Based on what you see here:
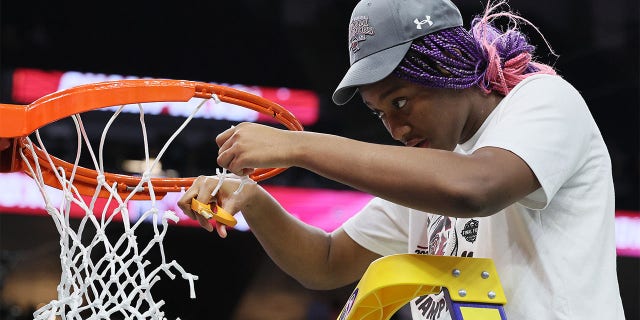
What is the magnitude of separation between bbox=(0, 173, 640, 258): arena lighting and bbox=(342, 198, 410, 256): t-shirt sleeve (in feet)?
7.35

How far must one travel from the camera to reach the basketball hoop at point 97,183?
1198 mm

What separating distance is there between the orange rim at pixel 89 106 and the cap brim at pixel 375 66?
0.20 meters

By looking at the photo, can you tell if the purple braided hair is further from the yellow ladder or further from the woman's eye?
the yellow ladder

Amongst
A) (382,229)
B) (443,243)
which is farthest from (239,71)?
(443,243)

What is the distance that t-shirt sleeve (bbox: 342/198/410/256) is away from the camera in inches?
61.4

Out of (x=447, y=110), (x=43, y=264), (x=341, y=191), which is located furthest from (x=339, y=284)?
(x=43, y=264)

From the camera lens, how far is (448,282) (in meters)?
1.14

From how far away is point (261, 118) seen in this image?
155 inches

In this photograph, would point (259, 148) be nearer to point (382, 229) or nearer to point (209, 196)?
point (209, 196)

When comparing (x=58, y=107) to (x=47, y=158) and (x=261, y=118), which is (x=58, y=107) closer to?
(x=47, y=158)

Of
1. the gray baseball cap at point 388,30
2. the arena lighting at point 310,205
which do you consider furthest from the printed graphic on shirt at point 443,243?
the arena lighting at point 310,205

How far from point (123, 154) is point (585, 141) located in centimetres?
324

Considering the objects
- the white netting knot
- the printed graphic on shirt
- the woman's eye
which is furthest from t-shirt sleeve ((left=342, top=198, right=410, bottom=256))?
the white netting knot

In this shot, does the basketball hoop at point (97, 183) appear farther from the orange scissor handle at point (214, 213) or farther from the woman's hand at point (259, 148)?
the woman's hand at point (259, 148)
